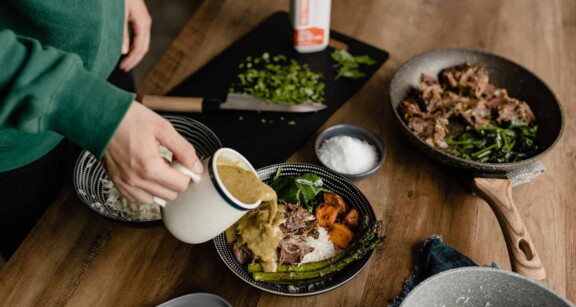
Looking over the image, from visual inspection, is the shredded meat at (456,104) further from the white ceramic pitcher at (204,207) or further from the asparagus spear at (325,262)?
the white ceramic pitcher at (204,207)

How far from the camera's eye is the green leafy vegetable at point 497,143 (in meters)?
1.66

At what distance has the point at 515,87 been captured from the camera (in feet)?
6.16

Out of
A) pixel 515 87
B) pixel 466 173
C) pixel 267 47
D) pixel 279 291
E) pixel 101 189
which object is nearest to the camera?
pixel 279 291

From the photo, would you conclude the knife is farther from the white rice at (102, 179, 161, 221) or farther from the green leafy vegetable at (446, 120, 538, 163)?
the green leafy vegetable at (446, 120, 538, 163)

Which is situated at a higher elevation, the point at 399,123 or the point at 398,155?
the point at 399,123

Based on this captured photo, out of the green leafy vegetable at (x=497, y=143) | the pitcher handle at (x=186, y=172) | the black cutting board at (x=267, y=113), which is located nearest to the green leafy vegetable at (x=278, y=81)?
the black cutting board at (x=267, y=113)

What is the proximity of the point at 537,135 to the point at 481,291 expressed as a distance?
0.85m

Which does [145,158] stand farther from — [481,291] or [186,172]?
[481,291]

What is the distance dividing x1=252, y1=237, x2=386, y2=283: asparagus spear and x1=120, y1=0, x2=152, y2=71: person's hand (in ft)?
3.25

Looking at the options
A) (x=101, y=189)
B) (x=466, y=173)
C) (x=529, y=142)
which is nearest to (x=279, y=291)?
(x=101, y=189)

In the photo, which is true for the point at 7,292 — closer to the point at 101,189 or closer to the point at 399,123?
the point at 101,189

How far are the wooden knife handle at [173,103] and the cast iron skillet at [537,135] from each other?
72cm

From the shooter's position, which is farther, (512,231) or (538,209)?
(538,209)

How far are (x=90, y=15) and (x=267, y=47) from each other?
90cm
